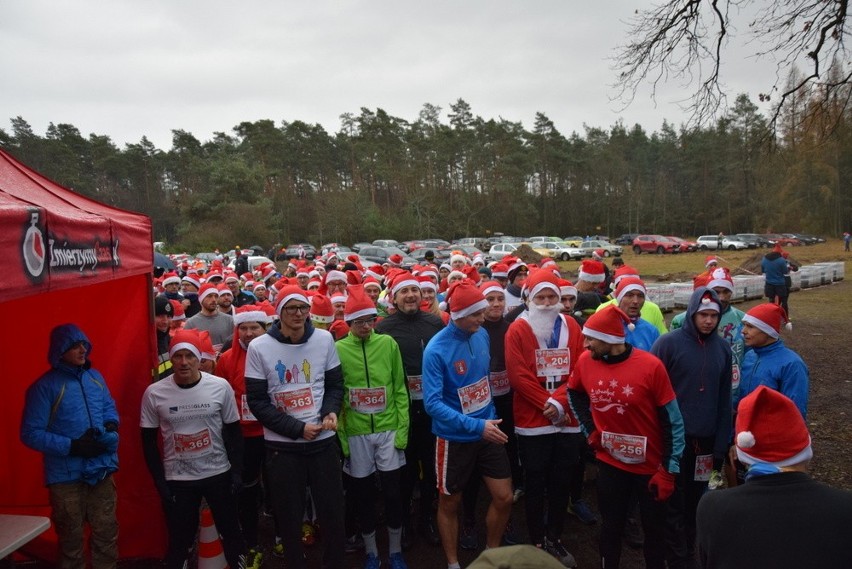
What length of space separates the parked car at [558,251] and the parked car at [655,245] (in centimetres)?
815

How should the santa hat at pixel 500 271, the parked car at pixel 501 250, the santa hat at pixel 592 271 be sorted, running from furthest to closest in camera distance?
the parked car at pixel 501 250, the santa hat at pixel 500 271, the santa hat at pixel 592 271

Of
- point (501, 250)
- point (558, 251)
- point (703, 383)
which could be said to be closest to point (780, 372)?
point (703, 383)

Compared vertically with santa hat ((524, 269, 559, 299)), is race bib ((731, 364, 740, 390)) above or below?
below

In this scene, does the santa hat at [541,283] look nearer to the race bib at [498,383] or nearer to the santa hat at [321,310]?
the race bib at [498,383]

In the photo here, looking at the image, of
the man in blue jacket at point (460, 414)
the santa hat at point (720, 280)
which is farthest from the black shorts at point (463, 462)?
the santa hat at point (720, 280)

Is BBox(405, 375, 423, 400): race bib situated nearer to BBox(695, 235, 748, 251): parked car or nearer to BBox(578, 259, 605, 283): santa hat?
BBox(578, 259, 605, 283): santa hat

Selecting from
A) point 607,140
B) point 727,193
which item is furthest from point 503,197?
point 727,193

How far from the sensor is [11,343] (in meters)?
4.13

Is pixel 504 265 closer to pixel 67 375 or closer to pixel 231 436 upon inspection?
pixel 231 436

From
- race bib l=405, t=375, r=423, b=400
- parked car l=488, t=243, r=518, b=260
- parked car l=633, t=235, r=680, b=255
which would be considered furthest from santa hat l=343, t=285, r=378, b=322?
parked car l=633, t=235, r=680, b=255

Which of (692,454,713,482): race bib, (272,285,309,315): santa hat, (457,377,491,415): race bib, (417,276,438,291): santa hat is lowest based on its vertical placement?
(692,454,713,482): race bib

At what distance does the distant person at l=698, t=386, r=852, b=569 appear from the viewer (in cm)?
168

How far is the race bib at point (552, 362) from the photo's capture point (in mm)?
4004

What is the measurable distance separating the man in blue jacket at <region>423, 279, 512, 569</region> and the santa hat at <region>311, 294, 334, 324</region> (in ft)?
7.13
